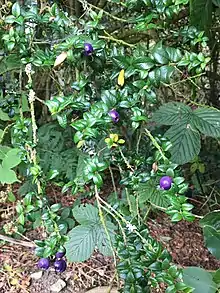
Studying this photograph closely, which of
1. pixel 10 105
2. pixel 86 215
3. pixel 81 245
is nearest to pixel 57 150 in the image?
pixel 86 215

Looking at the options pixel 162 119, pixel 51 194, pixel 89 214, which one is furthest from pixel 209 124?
pixel 51 194

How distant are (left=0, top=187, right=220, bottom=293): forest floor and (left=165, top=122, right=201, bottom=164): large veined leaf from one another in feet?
1.56

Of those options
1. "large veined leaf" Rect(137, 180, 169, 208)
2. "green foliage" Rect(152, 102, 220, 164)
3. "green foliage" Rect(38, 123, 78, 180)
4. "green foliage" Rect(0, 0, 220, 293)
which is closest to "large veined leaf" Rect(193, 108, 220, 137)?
"green foliage" Rect(152, 102, 220, 164)

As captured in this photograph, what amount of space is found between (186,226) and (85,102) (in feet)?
4.33

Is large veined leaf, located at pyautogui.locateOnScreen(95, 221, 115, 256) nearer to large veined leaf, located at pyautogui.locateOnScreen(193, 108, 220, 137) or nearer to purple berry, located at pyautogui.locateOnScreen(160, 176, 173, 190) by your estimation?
large veined leaf, located at pyautogui.locateOnScreen(193, 108, 220, 137)

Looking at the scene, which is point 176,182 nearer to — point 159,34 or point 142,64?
point 142,64

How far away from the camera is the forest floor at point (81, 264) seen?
171 cm

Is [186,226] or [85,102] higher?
[85,102]

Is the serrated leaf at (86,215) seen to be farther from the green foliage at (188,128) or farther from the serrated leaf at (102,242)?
the green foliage at (188,128)

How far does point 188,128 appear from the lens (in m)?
1.55

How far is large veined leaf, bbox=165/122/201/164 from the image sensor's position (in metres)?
1.51

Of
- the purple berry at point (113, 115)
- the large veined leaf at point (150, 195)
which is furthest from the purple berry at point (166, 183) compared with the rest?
the large veined leaf at point (150, 195)

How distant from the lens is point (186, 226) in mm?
2115

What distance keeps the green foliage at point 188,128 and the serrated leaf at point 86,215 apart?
0.31 m
